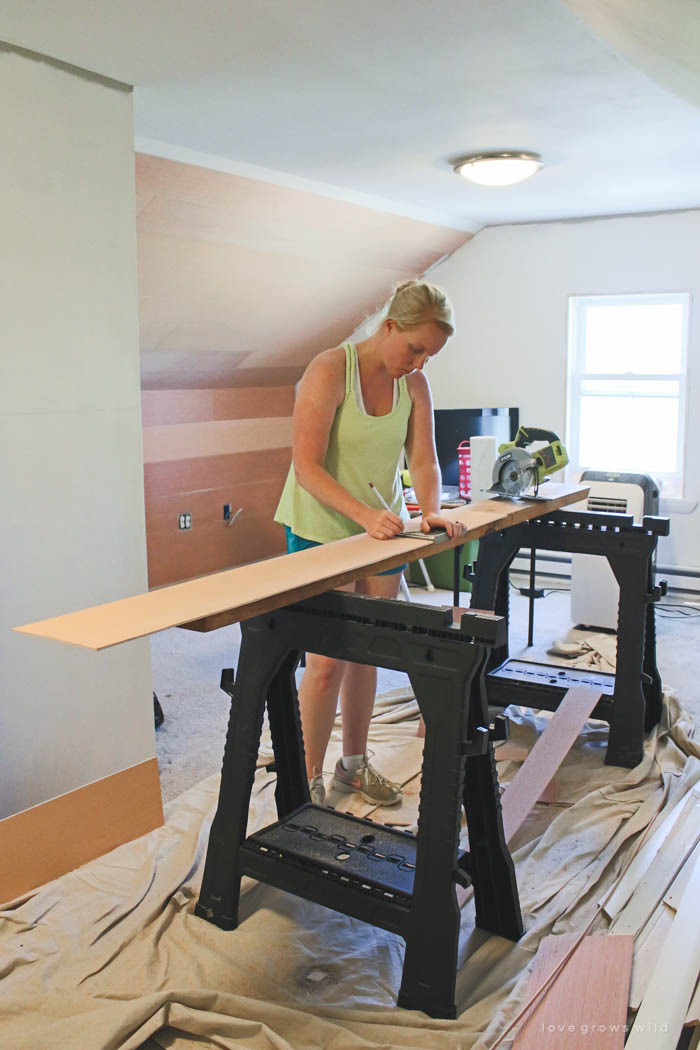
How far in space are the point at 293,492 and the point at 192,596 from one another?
2.62 feet

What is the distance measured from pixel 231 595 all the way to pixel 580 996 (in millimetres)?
1062

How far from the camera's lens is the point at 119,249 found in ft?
8.64

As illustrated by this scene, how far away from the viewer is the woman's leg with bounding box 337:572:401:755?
266 centimetres

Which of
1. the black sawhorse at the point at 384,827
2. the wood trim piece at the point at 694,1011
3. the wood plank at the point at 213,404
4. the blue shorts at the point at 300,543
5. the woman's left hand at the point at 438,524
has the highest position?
the wood plank at the point at 213,404

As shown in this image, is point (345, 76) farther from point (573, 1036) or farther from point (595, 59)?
point (573, 1036)

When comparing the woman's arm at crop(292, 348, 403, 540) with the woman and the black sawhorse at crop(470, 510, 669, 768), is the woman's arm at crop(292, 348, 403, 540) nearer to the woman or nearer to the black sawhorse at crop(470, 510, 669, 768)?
the woman

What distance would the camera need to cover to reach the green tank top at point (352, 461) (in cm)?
254

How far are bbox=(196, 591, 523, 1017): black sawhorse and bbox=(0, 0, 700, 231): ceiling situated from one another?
1201 millimetres

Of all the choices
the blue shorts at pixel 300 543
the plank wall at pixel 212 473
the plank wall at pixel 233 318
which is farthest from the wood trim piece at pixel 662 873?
the plank wall at pixel 212 473

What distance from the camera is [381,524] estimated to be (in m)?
2.40

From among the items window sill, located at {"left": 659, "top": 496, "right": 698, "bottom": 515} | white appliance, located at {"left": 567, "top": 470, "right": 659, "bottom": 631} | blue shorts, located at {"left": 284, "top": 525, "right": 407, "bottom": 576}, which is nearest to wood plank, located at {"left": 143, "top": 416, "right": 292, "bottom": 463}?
white appliance, located at {"left": 567, "top": 470, "right": 659, "bottom": 631}

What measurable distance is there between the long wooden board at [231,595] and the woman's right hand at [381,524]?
0.08ft

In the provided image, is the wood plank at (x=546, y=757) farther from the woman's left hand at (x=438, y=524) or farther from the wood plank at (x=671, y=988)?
the woman's left hand at (x=438, y=524)

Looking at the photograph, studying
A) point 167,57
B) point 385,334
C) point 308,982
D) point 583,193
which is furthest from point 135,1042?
point 583,193
